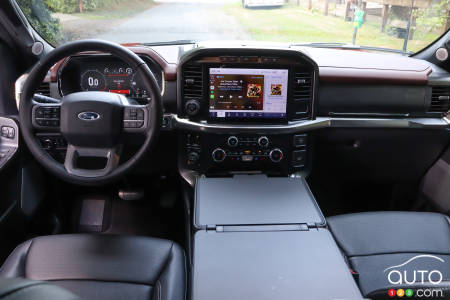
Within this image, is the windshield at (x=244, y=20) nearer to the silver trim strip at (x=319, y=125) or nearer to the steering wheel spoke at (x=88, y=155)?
the silver trim strip at (x=319, y=125)

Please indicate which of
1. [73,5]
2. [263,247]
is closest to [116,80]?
[73,5]

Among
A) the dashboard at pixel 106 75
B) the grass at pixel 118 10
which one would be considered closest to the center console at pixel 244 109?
the dashboard at pixel 106 75

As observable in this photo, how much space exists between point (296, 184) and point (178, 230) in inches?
41.1

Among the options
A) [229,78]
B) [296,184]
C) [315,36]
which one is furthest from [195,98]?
[315,36]

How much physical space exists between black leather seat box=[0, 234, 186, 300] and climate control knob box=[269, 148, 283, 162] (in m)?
0.77

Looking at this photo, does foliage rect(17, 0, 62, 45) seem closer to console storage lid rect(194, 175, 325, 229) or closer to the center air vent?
console storage lid rect(194, 175, 325, 229)

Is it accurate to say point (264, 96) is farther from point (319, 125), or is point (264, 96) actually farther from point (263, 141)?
point (319, 125)

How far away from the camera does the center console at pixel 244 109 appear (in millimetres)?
1926

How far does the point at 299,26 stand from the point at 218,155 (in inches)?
36.4

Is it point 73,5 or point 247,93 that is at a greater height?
point 73,5

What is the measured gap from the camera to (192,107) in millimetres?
2014

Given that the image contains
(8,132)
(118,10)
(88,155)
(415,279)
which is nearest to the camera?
(415,279)

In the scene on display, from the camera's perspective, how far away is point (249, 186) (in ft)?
6.11

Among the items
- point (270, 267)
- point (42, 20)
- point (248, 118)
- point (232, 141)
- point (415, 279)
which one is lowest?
point (415, 279)
